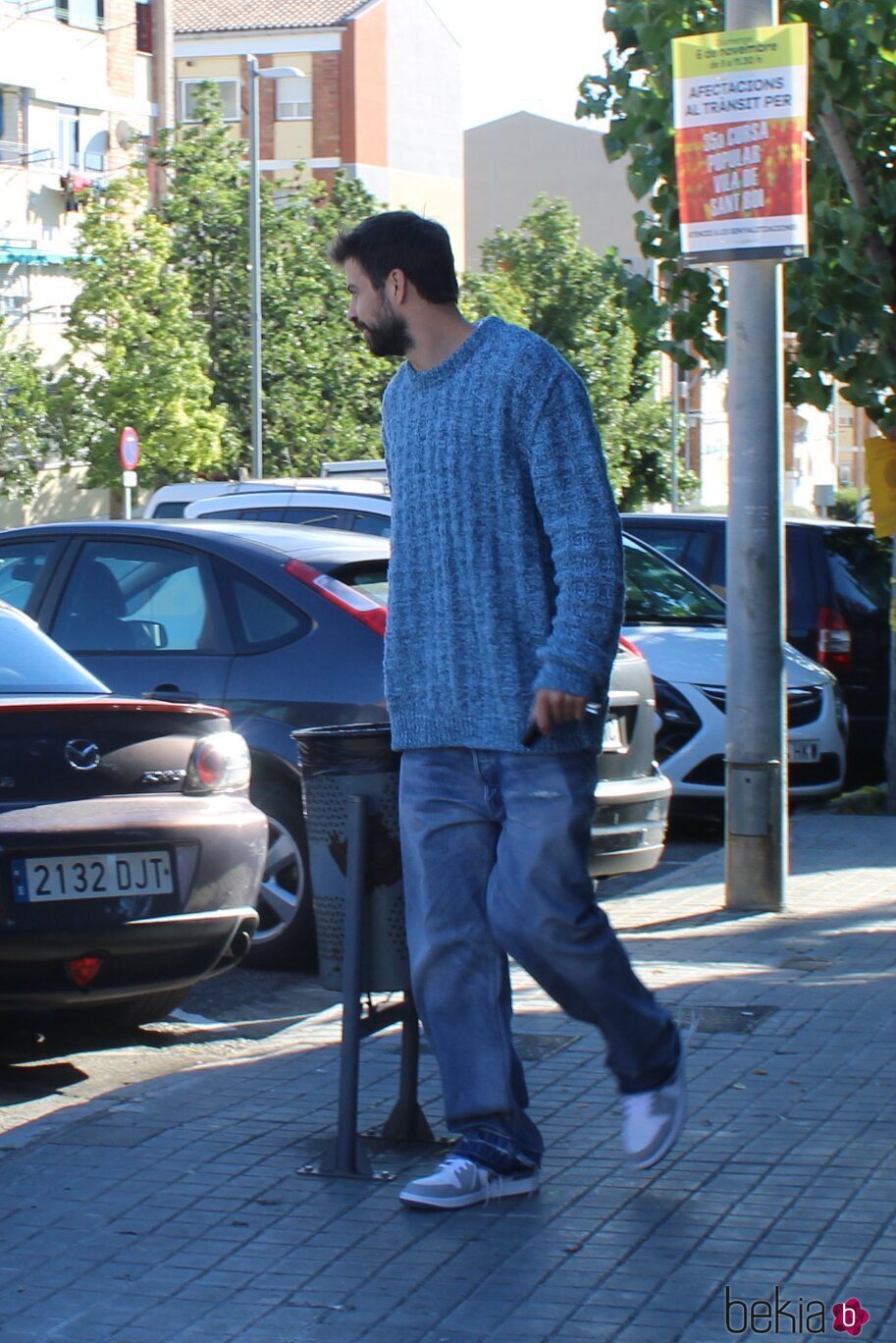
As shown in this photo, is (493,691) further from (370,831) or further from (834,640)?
(834,640)

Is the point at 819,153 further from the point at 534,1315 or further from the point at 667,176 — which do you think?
the point at 534,1315

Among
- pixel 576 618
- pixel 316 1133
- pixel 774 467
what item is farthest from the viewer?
pixel 774 467

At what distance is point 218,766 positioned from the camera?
236 inches

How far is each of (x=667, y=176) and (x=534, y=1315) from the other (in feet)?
31.9

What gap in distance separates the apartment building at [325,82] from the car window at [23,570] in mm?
55374

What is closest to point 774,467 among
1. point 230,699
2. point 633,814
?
point 633,814

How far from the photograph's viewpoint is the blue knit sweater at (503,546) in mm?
4277

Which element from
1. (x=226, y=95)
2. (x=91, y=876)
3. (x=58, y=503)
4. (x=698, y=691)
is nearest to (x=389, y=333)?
(x=91, y=876)

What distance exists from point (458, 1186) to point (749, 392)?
4.74 metres

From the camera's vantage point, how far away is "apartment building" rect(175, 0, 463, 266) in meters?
63.1

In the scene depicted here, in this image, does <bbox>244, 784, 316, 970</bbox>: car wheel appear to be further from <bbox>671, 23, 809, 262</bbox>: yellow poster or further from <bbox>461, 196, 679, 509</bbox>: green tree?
<bbox>461, 196, 679, 509</bbox>: green tree

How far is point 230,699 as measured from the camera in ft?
24.0

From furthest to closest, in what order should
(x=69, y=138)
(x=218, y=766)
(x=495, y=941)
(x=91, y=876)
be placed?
(x=69, y=138)
(x=218, y=766)
(x=91, y=876)
(x=495, y=941)

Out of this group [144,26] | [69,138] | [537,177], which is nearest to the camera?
[69,138]
